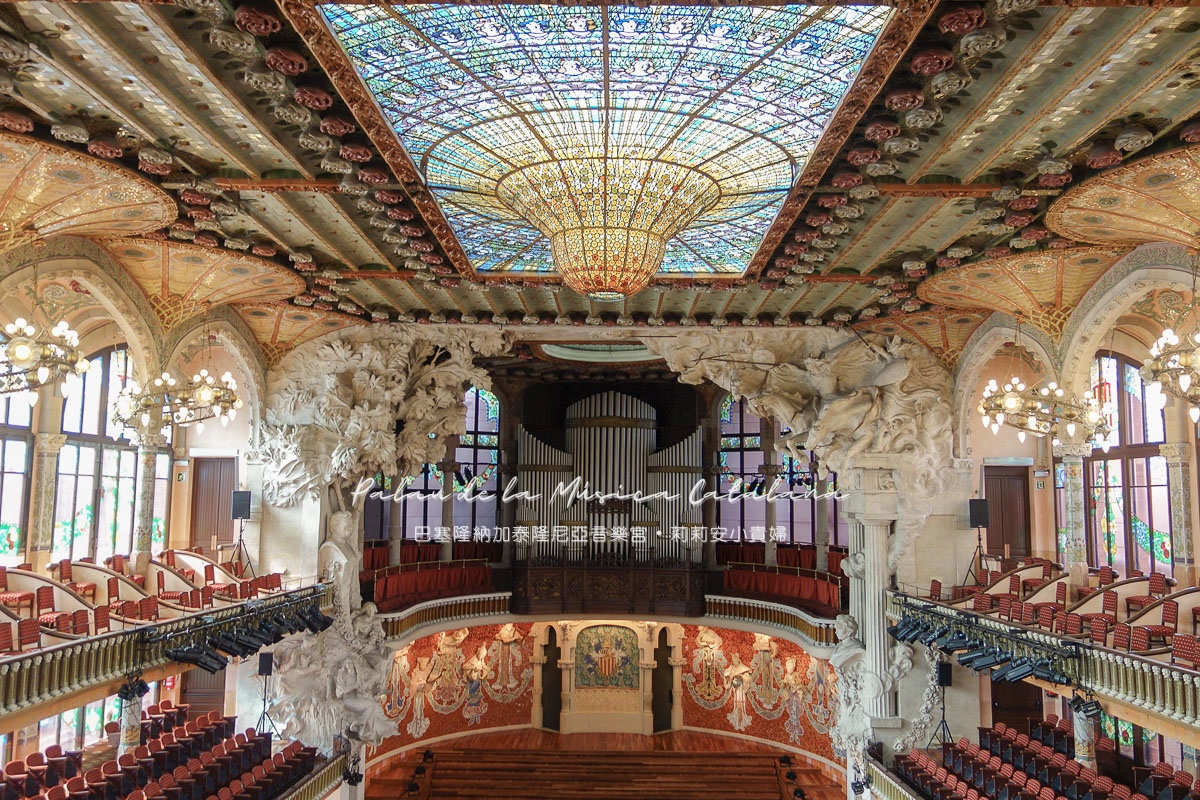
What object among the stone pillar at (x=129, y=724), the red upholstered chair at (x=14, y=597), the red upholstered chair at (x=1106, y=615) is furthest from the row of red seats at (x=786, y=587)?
the red upholstered chair at (x=14, y=597)

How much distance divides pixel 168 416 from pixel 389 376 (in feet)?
19.3

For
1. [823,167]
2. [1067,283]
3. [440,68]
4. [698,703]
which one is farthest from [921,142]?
[698,703]

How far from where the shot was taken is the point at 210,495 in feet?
82.7

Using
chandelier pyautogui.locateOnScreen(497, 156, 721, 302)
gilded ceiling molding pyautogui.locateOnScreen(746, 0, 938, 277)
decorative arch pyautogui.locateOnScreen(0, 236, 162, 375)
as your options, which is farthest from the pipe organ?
chandelier pyautogui.locateOnScreen(497, 156, 721, 302)

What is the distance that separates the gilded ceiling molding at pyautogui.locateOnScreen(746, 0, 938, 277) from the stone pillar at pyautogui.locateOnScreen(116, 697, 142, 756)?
38.5 ft

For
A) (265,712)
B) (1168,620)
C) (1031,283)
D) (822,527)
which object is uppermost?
(1031,283)

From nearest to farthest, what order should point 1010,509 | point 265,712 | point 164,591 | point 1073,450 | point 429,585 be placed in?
1. point 1073,450
2. point 164,591
3. point 265,712
4. point 429,585
5. point 1010,509

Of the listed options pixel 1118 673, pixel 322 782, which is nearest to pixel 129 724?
pixel 322 782

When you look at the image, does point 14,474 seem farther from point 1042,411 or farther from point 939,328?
point 1042,411

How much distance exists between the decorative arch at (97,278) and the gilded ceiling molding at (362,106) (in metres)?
5.28

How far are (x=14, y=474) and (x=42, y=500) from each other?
79 centimetres

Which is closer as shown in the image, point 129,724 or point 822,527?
point 129,724

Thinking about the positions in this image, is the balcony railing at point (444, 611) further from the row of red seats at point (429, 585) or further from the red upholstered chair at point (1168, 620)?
the red upholstered chair at point (1168, 620)

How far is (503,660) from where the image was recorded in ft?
88.6
